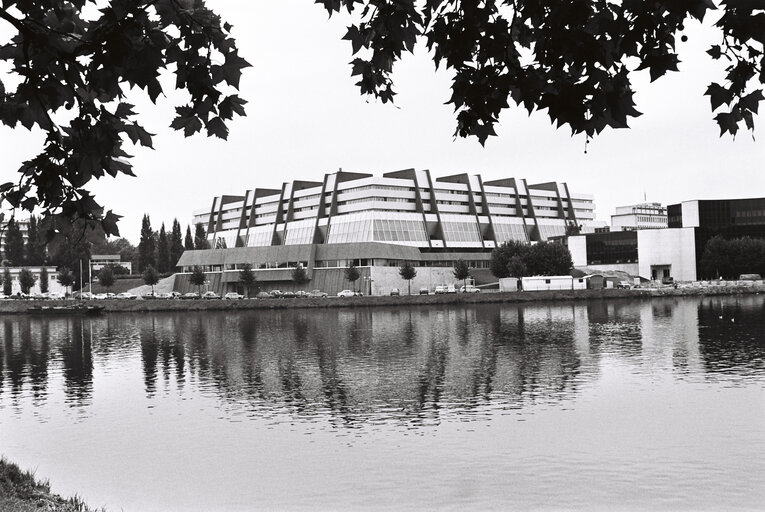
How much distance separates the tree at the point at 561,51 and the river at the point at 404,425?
40.5 feet

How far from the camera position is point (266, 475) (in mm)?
21094

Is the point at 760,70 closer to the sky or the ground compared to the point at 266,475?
closer to the sky

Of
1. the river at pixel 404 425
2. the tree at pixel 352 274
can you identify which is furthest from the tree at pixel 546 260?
the river at pixel 404 425

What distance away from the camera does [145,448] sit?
2464 cm

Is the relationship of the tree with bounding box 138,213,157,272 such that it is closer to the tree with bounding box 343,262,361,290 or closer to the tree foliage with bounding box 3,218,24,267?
the tree foliage with bounding box 3,218,24,267

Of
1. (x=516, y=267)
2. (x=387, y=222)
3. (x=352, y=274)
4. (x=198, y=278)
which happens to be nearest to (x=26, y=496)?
(x=516, y=267)

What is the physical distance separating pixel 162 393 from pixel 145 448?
465 inches

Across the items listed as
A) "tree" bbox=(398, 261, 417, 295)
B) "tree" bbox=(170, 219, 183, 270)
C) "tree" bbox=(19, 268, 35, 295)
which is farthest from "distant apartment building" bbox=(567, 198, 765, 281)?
A: "tree" bbox=(19, 268, 35, 295)

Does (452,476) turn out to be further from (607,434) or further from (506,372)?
(506,372)

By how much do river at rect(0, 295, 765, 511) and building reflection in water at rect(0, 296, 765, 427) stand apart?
0.75 ft

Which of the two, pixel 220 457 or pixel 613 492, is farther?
pixel 220 457

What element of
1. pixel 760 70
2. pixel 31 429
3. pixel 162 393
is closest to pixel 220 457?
pixel 31 429

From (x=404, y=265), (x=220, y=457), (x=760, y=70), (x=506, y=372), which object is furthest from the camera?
(x=404, y=265)

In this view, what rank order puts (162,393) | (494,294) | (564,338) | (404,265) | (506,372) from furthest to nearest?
(404,265) < (494,294) < (564,338) < (506,372) < (162,393)
